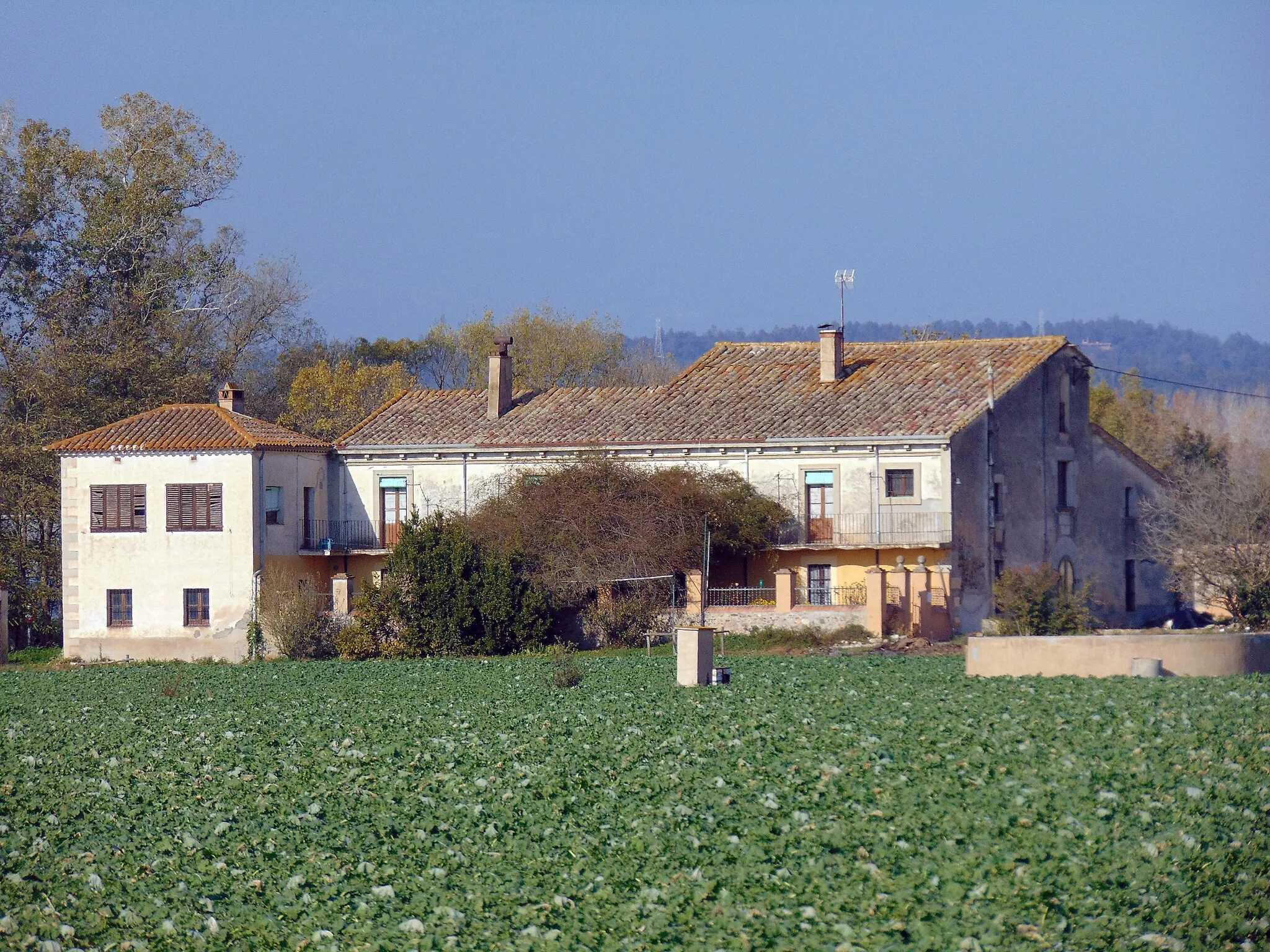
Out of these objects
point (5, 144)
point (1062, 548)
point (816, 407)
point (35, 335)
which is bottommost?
point (1062, 548)

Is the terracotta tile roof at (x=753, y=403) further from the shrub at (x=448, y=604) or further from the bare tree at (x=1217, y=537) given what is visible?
the bare tree at (x=1217, y=537)

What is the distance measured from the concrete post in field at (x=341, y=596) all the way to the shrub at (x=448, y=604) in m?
1.69

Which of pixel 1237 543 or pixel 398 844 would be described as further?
pixel 1237 543

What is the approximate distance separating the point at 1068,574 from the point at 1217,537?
399 cm

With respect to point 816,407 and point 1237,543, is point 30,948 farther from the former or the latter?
point 1237,543

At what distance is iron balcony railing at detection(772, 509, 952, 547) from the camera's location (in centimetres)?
3978

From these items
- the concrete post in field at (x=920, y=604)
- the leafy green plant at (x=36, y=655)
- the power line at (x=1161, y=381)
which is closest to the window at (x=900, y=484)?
the concrete post in field at (x=920, y=604)

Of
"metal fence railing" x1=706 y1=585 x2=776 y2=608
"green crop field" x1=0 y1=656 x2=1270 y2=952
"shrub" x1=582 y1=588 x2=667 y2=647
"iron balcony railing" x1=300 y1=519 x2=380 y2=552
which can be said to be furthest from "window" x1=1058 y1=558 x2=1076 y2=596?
"green crop field" x1=0 y1=656 x2=1270 y2=952

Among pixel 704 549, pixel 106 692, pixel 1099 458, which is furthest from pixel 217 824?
pixel 1099 458

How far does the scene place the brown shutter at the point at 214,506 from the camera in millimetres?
Result: 41688

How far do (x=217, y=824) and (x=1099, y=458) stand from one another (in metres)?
35.5

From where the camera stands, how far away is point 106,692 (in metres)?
31.4

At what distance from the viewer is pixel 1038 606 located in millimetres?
37062

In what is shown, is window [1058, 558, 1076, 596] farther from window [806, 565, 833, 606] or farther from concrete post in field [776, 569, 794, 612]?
concrete post in field [776, 569, 794, 612]
